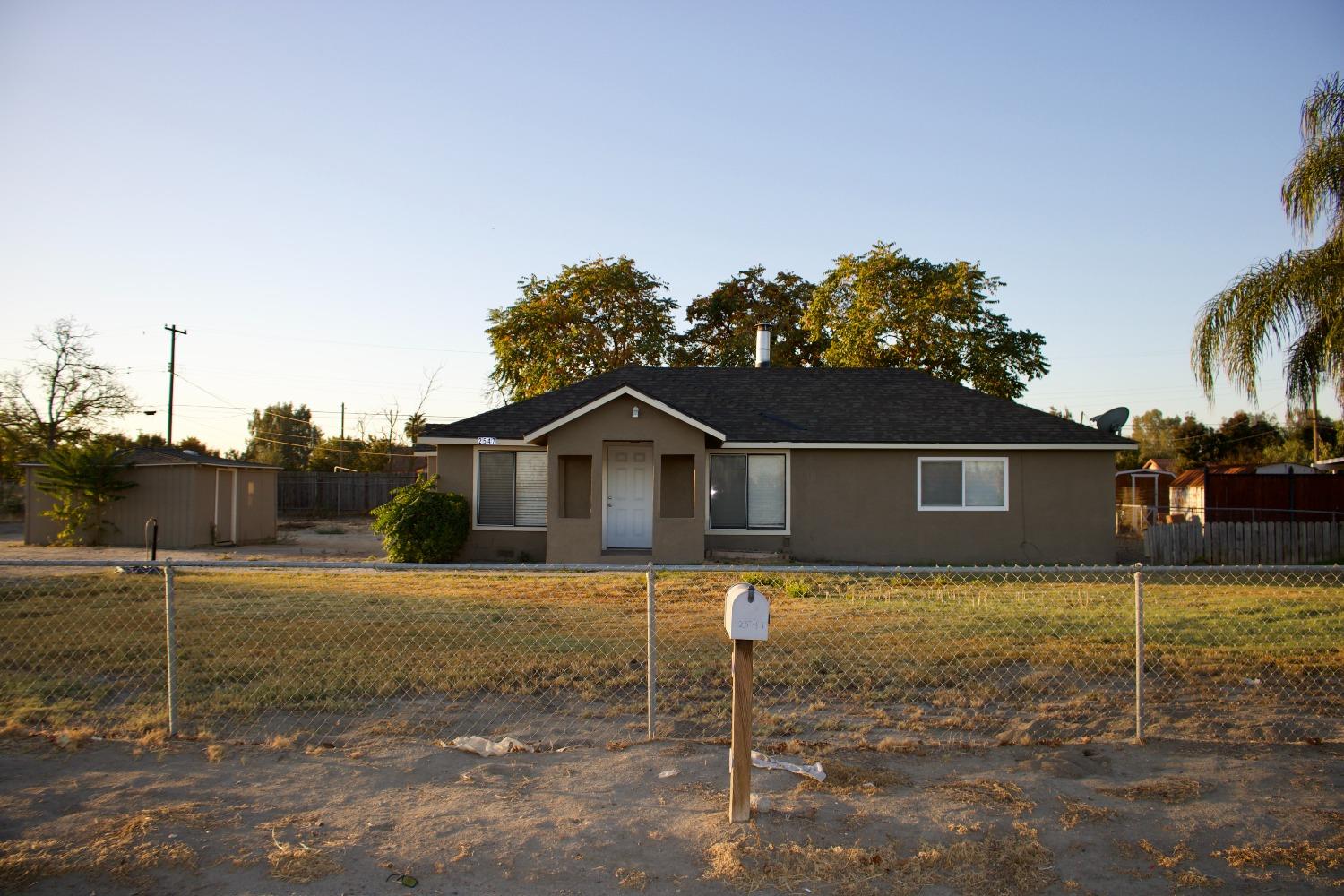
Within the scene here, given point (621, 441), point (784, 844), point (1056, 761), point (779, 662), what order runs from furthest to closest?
point (621, 441) → point (779, 662) → point (1056, 761) → point (784, 844)

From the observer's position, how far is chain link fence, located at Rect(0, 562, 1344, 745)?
20.0ft

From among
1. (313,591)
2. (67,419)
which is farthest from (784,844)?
(67,419)

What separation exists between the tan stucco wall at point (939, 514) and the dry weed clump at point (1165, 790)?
12866mm

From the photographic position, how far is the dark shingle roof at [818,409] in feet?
59.4

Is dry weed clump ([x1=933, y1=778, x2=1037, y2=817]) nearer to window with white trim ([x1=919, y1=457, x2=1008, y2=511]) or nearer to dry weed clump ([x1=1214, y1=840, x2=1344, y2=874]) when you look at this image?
dry weed clump ([x1=1214, y1=840, x2=1344, y2=874])

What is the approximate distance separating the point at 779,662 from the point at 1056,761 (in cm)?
286

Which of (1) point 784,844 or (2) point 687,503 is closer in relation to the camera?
(1) point 784,844

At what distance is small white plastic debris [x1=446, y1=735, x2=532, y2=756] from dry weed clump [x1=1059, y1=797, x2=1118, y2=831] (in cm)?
306

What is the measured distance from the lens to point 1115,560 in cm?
1800

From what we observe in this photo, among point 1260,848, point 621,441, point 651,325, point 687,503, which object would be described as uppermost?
point 651,325

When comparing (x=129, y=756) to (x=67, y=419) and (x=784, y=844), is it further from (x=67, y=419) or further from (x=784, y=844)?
(x=67, y=419)

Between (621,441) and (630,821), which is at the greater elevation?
(621,441)

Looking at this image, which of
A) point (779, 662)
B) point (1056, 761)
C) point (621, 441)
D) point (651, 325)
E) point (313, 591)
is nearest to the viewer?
point (1056, 761)

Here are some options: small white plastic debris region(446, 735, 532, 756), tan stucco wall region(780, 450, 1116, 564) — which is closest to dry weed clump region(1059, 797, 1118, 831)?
small white plastic debris region(446, 735, 532, 756)
